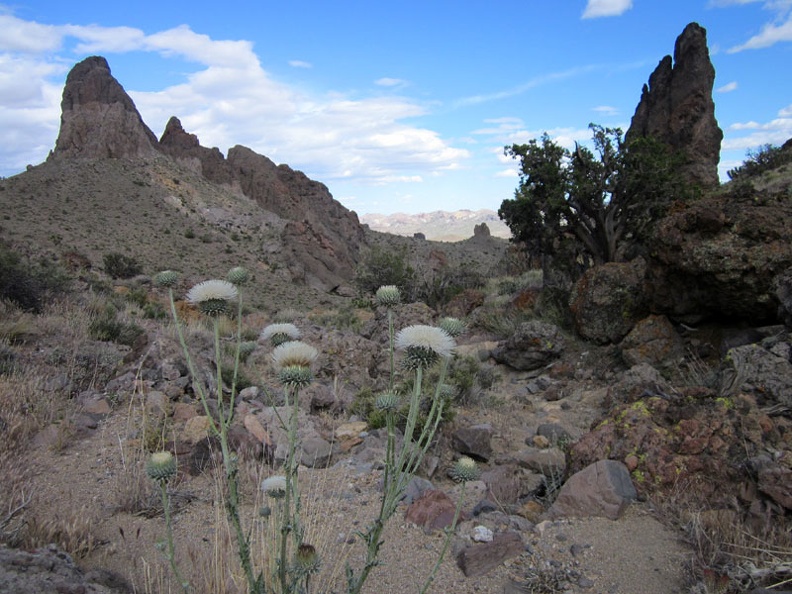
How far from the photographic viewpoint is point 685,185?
1298cm

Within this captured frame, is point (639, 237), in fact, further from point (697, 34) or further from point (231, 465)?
point (697, 34)

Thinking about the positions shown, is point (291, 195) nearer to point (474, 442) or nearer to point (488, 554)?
point (474, 442)

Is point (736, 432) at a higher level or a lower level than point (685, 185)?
lower

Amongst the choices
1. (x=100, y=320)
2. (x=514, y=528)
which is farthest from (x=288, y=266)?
(x=514, y=528)

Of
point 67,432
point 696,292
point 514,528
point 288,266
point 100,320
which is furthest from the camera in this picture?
point 288,266

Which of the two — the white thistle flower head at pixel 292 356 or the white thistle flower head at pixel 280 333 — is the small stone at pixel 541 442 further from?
the white thistle flower head at pixel 292 356

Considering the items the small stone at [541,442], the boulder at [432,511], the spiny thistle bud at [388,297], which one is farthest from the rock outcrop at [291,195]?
the spiny thistle bud at [388,297]

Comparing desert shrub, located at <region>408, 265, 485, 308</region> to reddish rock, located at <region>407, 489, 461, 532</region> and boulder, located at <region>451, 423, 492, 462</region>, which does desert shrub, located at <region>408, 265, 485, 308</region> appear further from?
reddish rock, located at <region>407, 489, 461, 532</region>

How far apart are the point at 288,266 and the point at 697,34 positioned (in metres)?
27.5

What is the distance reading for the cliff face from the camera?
1594 inches

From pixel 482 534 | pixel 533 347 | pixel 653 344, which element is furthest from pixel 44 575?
pixel 533 347

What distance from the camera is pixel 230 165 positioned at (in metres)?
56.7

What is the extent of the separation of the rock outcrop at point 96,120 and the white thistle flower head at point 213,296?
52941mm

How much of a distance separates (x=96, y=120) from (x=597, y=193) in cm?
5039
